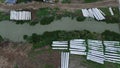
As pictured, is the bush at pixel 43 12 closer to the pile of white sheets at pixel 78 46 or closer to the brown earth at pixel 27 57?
the brown earth at pixel 27 57

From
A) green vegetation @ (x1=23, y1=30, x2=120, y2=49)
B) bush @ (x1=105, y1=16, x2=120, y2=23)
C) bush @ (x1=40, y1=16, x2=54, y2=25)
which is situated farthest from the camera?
bush @ (x1=40, y1=16, x2=54, y2=25)

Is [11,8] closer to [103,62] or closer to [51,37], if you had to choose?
[51,37]

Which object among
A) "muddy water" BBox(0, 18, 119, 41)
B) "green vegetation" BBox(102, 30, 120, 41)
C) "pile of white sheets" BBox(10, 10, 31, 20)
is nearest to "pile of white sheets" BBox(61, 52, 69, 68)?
"muddy water" BBox(0, 18, 119, 41)

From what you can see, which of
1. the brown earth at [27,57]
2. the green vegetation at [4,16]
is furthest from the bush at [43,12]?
the brown earth at [27,57]

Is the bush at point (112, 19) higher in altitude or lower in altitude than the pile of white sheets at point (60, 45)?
higher

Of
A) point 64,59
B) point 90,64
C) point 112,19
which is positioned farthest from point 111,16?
point 64,59

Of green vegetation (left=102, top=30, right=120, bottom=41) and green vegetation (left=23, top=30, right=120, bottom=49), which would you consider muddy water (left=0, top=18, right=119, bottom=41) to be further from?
green vegetation (left=23, top=30, right=120, bottom=49)

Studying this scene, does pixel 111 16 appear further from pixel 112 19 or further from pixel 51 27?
pixel 51 27
